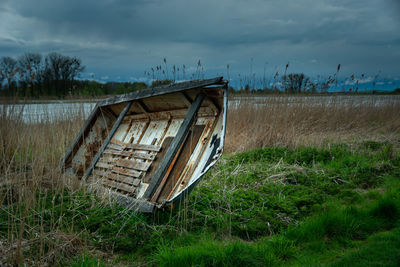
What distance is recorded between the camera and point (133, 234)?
2.46 m

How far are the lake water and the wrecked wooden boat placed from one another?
121 cm

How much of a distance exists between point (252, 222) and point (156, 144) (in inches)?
58.7

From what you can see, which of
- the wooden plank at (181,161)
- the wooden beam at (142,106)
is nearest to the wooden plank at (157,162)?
the wooden plank at (181,161)

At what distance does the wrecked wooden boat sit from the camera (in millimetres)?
2838

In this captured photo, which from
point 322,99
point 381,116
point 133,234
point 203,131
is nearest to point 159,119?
point 203,131

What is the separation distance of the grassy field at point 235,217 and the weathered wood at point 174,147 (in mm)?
265

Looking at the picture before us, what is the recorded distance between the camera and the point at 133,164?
3.45 m

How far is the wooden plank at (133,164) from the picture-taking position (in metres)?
3.29

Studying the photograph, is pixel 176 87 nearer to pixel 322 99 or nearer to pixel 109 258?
pixel 109 258

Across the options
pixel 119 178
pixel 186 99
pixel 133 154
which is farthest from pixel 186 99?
pixel 119 178

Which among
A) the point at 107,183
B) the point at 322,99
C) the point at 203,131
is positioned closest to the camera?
the point at 203,131

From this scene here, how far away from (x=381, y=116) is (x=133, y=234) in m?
8.67

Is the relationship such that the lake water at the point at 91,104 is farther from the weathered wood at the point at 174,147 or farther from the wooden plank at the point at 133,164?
the weathered wood at the point at 174,147

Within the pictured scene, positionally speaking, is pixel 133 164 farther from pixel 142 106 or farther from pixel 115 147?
pixel 142 106
